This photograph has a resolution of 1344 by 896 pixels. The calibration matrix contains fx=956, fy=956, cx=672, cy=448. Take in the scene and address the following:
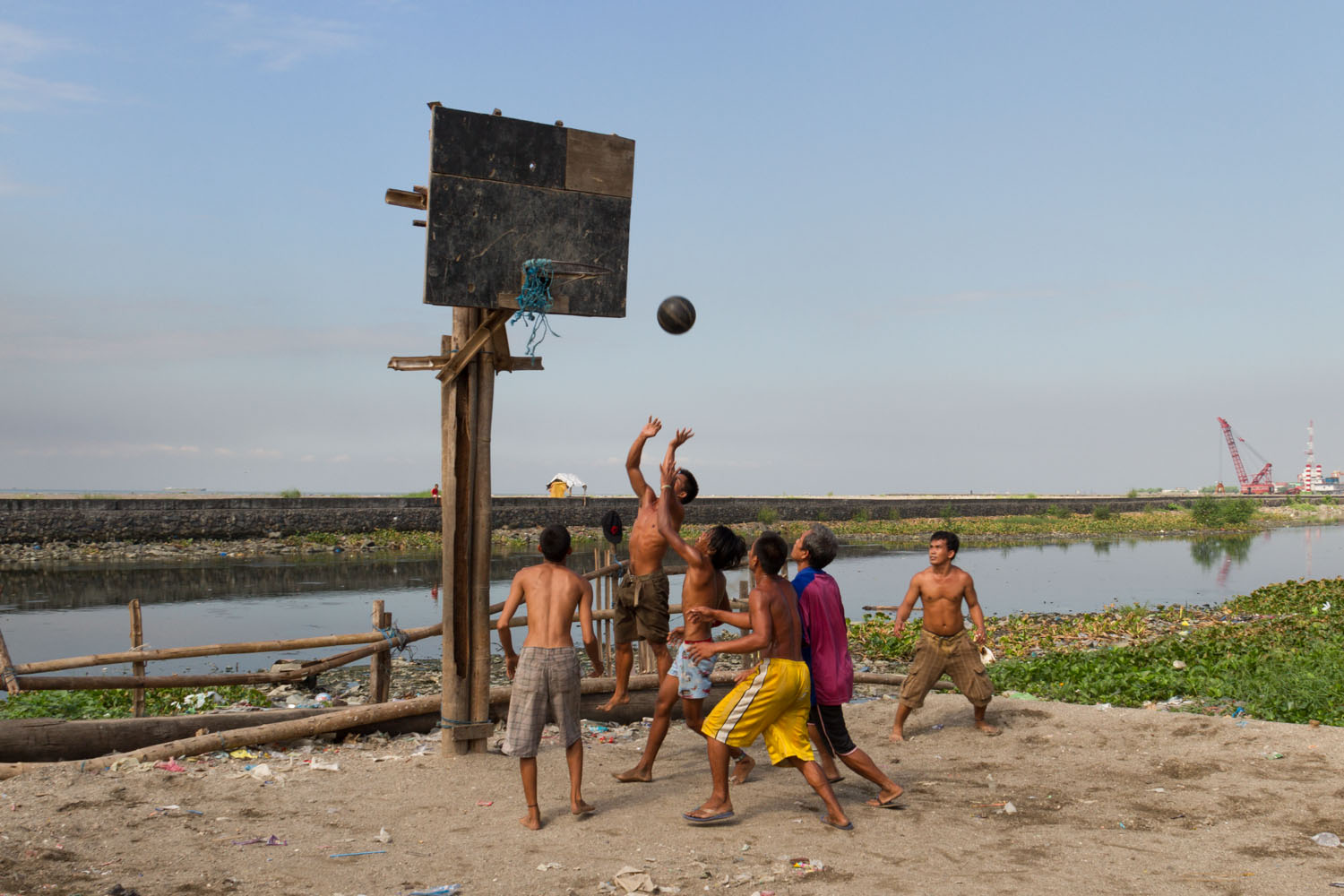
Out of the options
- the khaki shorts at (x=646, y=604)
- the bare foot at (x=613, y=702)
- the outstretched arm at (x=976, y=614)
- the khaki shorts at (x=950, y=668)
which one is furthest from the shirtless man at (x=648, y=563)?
the outstretched arm at (x=976, y=614)

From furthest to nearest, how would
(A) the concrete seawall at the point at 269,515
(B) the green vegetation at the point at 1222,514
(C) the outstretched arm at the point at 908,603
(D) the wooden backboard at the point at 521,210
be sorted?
(B) the green vegetation at the point at 1222,514, (A) the concrete seawall at the point at 269,515, (C) the outstretched arm at the point at 908,603, (D) the wooden backboard at the point at 521,210

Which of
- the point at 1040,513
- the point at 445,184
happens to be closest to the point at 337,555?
the point at 445,184

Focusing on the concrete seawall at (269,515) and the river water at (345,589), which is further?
the concrete seawall at (269,515)

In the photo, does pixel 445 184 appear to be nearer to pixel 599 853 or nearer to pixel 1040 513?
pixel 599 853

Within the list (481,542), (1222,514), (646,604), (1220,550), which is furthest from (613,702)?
(1222,514)

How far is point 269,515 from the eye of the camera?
3403cm

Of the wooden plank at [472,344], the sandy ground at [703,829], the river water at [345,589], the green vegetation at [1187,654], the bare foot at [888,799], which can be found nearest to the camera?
the sandy ground at [703,829]

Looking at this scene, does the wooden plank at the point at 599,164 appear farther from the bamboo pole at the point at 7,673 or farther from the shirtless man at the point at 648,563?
the bamboo pole at the point at 7,673

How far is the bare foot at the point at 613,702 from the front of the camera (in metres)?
7.70

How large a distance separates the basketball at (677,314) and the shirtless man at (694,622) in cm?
116

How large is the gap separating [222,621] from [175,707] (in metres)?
9.59

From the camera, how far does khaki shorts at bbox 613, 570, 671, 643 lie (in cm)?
716

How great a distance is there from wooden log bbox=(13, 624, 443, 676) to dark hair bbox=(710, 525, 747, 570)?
10.7ft

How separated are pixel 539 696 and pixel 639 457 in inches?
80.3
